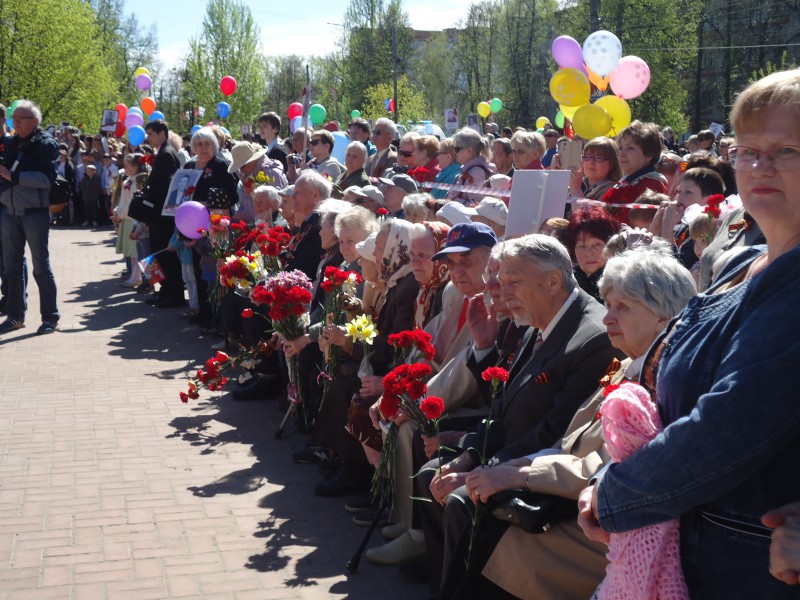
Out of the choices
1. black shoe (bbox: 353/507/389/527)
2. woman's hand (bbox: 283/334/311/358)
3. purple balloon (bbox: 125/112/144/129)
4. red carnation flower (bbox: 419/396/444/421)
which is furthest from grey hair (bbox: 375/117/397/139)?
purple balloon (bbox: 125/112/144/129)

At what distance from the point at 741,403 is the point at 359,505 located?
381 centimetres

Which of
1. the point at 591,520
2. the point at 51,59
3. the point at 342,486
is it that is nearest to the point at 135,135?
the point at 342,486

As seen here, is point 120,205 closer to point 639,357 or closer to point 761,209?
point 639,357

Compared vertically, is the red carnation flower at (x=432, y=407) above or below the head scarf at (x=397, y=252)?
below

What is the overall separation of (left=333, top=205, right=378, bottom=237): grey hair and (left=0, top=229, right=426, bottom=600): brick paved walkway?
1685 millimetres

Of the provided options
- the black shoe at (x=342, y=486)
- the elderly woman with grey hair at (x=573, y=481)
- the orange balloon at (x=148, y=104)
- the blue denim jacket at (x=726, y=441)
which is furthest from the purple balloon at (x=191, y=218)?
the orange balloon at (x=148, y=104)

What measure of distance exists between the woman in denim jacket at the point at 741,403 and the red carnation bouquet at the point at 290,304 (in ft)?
14.3

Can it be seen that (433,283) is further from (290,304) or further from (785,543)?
(785,543)

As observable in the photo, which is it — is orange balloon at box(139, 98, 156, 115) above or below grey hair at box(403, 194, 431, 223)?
above

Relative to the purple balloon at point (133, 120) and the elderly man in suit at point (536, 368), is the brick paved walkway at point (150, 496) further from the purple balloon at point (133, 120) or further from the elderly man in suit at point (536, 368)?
the purple balloon at point (133, 120)

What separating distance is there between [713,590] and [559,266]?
6.82 feet

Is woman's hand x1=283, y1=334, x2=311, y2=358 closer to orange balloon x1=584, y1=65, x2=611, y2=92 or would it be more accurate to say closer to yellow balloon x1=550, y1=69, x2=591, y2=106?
yellow balloon x1=550, y1=69, x2=591, y2=106

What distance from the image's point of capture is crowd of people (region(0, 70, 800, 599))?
5.94ft

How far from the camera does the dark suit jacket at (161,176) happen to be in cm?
1152
